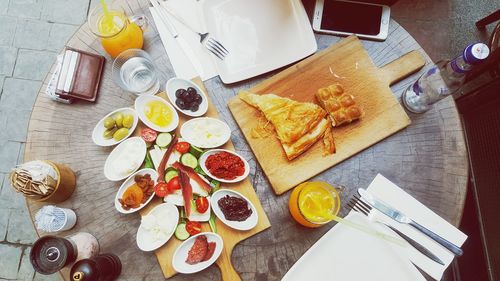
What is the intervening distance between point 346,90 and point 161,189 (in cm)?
109

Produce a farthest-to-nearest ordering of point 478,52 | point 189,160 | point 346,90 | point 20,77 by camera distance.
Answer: point 20,77
point 346,90
point 189,160
point 478,52

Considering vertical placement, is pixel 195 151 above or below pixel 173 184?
above

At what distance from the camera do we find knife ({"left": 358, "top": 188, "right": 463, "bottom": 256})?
192cm

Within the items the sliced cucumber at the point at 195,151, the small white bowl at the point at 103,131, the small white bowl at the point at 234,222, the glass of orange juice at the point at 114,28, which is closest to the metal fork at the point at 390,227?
the small white bowl at the point at 234,222

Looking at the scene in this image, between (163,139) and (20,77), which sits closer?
(163,139)

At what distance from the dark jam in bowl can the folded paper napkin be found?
13.4 inches

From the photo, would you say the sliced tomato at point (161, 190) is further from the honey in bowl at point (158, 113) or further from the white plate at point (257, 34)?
the white plate at point (257, 34)

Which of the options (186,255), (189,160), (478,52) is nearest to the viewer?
(478,52)

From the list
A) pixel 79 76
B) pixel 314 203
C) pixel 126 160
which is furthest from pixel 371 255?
pixel 79 76

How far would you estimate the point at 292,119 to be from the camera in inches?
82.3

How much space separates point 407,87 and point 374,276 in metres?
1.00

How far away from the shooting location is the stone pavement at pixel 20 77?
10.4 feet

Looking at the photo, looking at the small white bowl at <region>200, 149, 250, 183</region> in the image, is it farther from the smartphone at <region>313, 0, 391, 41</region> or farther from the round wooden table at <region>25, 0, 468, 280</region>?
the smartphone at <region>313, 0, 391, 41</region>

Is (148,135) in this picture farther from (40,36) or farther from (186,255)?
(40,36)
